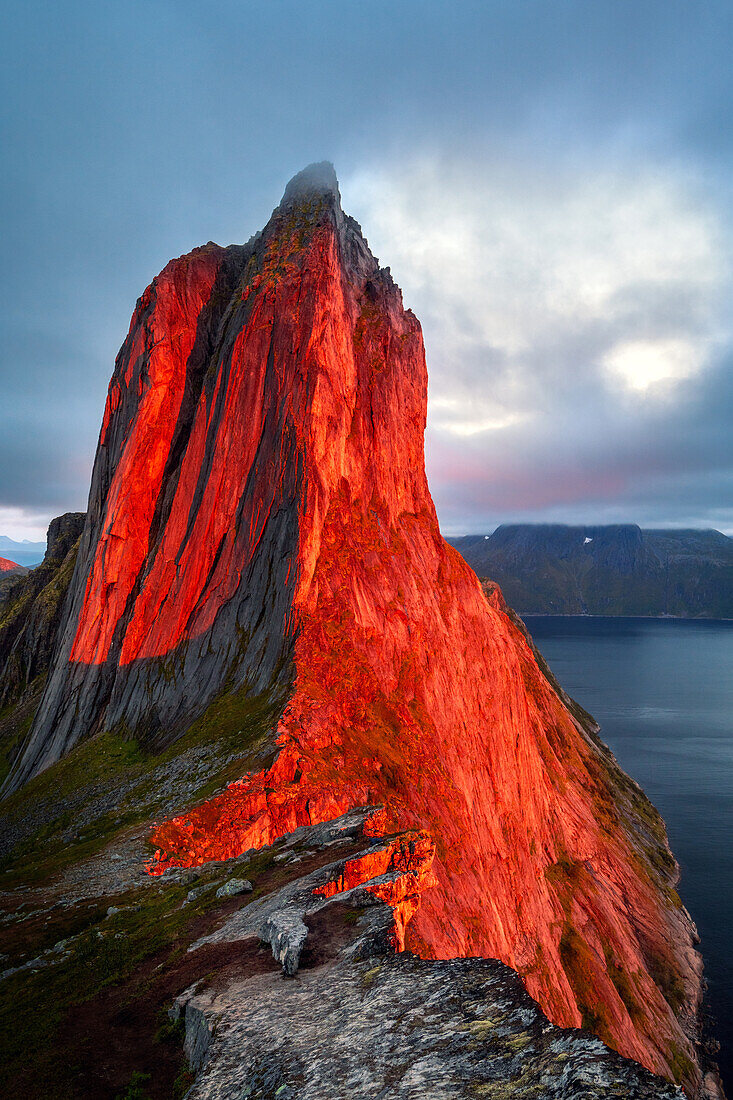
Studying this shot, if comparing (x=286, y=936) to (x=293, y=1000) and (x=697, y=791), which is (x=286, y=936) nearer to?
(x=293, y=1000)

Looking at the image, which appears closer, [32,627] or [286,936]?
[286,936]

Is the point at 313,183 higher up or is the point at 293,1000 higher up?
the point at 313,183

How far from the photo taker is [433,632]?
4844 cm

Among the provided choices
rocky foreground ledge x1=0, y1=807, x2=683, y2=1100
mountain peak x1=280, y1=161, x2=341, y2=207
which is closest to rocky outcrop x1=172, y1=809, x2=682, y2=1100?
rocky foreground ledge x1=0, y1=807, x2=683, y2=1100

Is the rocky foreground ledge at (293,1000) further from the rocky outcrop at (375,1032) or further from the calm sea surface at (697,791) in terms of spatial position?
the calm sea surface at (697,791)

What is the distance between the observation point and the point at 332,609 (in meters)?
41.7

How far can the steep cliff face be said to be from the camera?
127 ft

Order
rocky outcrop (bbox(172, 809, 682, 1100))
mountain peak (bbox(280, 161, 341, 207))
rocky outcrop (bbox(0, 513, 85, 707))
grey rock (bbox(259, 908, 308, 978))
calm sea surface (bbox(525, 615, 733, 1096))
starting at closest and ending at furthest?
rocky outcrop (bbox(172, 809, 682, 1100)) < grey rock (bbox(259, 908, 308, 978)) < mountain peak (bbox(280, 161, 341, 207)) < calm sea surface (bbox(525, 615, 733, 1096)) < rocky outcrop (bbox(0, 513, 85, 707))

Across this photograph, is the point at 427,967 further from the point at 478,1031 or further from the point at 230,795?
the point at 230,795

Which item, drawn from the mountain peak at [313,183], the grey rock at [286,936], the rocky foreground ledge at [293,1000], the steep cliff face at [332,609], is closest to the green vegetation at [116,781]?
the steep cliff face at [332,609]

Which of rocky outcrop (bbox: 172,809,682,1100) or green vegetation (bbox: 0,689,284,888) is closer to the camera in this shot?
rocky outcrop (bbox: 172,809,682,1100)

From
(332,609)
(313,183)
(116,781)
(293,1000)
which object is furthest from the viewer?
(313,183)

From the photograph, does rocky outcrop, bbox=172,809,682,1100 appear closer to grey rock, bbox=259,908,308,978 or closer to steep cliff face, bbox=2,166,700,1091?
grey rock, bbox=259,908,308,978

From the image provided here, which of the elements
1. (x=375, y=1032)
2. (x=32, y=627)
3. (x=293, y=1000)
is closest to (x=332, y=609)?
(x=293, y=1000)
